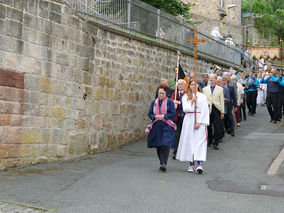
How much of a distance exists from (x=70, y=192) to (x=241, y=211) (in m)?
2.51

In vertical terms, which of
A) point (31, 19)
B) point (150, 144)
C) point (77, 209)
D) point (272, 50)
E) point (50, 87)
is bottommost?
point (77, 209)

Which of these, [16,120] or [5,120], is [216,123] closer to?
[16,120]

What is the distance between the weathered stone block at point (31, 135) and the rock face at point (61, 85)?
0.02m

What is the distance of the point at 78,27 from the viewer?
1033cm

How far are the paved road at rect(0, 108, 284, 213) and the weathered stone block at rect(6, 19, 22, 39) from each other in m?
2.46

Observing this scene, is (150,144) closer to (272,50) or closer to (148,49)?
(148,49)

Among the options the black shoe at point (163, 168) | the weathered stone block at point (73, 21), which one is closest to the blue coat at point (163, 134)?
the black shoe at point (163, 168)

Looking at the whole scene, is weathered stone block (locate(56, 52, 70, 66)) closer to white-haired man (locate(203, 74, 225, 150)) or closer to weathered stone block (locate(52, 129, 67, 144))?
weathered stone block (locate(52, 129, 67, 144))

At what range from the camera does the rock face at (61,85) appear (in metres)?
8.50

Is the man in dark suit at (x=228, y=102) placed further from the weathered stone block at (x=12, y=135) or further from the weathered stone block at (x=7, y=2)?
the weathered stone block at (x=7, y=2)

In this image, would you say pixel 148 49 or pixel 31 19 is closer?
pixel 31 19

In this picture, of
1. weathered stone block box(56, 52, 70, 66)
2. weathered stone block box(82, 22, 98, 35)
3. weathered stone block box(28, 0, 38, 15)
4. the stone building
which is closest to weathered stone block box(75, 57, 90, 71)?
weathered stone block box(56, 52, 70, 66)

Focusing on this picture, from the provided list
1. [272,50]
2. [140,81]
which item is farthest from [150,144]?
[272,50]

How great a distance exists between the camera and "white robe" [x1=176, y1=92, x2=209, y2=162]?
8.73 metres
